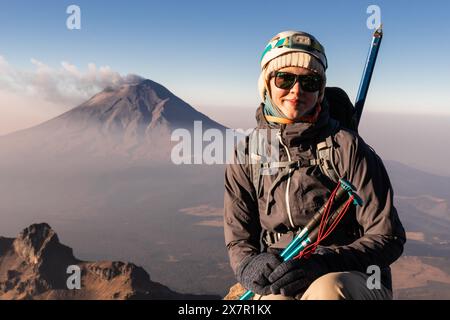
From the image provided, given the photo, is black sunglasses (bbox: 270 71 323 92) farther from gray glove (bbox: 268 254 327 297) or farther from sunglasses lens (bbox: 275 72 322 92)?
gray glove (bbox: 268 254 327 297)

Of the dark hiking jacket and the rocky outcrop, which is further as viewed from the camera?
the rocky outcrop

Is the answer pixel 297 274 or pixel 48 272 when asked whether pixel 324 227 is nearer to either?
pixel 297 274

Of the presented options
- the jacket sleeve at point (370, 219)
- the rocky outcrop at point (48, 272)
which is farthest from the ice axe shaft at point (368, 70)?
the rocky outcrop at point (48, 272)

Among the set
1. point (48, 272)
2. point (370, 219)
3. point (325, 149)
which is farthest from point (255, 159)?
point (48, 272)

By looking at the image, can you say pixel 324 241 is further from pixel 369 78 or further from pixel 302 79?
pixel 369 78

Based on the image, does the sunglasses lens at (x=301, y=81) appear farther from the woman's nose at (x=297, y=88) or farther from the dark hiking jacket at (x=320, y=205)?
the dark hiking jacket at (x=320, y=205)

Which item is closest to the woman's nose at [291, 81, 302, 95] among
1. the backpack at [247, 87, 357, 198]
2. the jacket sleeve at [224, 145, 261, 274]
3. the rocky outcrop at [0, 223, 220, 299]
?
the backpack at [247, 87, 357, 198]

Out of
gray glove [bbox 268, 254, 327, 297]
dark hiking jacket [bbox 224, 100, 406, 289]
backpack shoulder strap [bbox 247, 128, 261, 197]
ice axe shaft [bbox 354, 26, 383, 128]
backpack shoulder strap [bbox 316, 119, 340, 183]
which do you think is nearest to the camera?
gray glove [bbox 268, 254, 327, 297]
